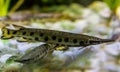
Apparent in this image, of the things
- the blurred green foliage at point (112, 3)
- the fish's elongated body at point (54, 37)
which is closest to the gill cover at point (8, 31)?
the fish's elongated body at point (54, 37)

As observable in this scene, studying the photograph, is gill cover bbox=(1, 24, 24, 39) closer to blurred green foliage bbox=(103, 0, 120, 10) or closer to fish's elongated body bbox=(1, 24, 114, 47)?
fish's elongated body bbox=(1, 24, 114, 47)

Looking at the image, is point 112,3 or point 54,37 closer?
point 54,37

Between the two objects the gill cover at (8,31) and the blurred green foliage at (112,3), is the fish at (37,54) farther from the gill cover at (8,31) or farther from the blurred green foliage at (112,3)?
the blurred green foliage at (112,3)

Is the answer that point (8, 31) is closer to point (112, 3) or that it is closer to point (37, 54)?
point (37, 54)

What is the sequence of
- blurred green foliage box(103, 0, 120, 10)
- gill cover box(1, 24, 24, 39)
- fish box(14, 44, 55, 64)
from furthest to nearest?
blurred green foliage box(103, 0, 120, 10) < gill cover box(1, 24, 24, 39) < fish box(14, 44, 55, 64)

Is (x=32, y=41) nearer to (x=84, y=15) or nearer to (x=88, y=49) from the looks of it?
(x=88, y=49)

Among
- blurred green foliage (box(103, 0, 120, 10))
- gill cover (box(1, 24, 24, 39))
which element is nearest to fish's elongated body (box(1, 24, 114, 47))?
gill cover (box(1, 24, 24, 39))

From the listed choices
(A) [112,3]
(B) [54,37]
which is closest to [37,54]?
(B) [54,37]

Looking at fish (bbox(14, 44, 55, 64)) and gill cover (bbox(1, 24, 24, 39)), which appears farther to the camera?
gill cover (bbox(1, 24, 24, 39))

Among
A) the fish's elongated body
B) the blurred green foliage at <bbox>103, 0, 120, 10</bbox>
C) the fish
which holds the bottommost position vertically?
the fish

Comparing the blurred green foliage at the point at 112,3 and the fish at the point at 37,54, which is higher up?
the blurred green foliage at the point at 112,3

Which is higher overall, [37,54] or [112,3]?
[112,3]
